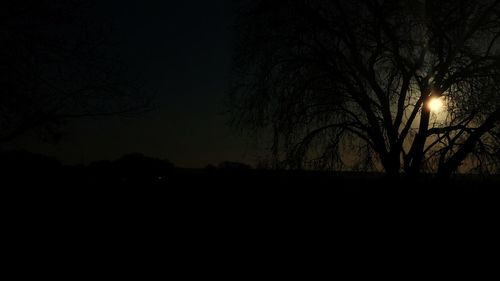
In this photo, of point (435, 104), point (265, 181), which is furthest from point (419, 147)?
point (265, 181)

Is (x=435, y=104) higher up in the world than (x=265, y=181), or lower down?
higher up

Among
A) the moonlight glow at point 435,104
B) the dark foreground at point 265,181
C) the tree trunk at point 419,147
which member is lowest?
the dark foreground at point 265,181

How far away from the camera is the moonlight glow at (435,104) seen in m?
12.4

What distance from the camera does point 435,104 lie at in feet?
41.3

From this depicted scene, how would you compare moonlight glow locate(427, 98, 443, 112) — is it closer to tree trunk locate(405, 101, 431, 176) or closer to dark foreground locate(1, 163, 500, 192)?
tree trunk locate(405, 101, 431, 176)

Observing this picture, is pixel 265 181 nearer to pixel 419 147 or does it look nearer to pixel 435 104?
pixel 419 147

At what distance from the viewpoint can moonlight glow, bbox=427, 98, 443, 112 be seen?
490 inches

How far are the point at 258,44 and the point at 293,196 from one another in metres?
4.01

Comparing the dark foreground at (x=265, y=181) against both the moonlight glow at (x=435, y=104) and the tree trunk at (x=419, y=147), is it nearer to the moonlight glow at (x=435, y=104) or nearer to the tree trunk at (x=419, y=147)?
the tree trunk at (x=419, y=147)

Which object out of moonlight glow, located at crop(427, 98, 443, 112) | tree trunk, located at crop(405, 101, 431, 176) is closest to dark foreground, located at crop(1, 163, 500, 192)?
tree trunk, located at crop(405, 101, 431, 176)

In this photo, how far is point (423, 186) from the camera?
40.3ft

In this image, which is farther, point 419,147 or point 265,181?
point 265,181

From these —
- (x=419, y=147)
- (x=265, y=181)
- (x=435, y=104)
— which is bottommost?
(x=265, y=181)

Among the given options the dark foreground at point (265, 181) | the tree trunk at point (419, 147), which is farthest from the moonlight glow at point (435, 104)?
the dark foreground at point (265, 181)
